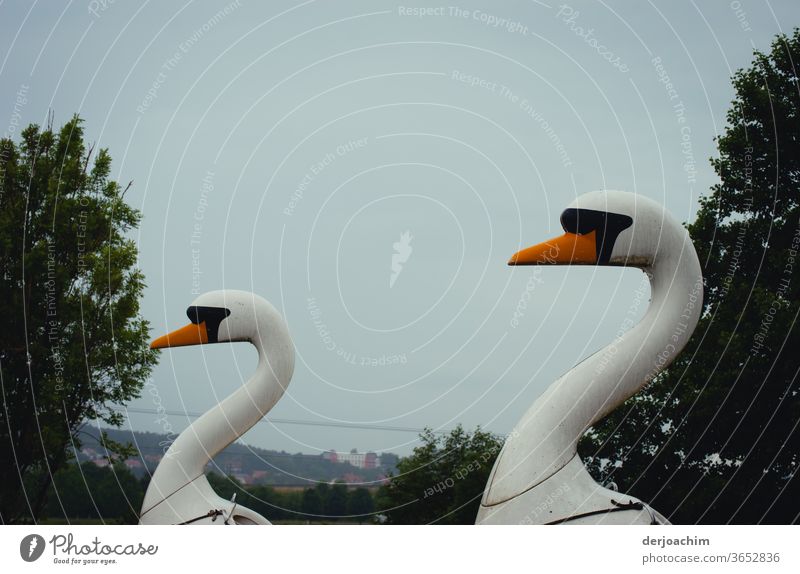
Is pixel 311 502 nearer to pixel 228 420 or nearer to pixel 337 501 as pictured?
pixel 337 501

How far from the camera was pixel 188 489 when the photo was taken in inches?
472

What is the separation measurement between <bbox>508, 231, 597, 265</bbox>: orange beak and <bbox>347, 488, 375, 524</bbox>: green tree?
753 centimetres

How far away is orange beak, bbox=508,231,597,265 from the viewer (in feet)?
33.3

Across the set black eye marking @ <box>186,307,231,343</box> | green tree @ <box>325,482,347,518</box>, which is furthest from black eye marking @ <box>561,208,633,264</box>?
green tree @ <box>325,482,347,518</box>

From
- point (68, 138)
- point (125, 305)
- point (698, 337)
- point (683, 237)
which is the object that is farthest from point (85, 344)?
point (683, 237)

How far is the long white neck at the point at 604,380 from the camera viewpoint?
9.64 meters

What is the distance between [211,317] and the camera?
13.1 meters

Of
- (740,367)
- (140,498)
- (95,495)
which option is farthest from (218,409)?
(740,367)

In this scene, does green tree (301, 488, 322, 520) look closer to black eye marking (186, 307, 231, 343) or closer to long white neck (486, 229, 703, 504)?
black eye marking (186, 307, 231, 343)

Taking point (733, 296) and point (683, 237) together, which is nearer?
point (683, 237)

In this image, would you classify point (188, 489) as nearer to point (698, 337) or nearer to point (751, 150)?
point (698, 337)

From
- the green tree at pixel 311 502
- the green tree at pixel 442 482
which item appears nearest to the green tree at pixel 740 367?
the green tree at pixel 442 482

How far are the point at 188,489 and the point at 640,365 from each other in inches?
206

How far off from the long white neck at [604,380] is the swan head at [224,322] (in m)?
4.24
